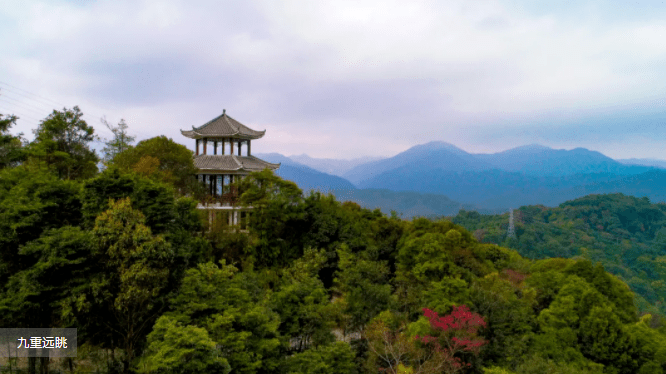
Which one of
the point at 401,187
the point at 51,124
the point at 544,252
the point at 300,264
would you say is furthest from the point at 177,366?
the point at 401,187

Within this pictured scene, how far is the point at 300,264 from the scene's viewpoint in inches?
553

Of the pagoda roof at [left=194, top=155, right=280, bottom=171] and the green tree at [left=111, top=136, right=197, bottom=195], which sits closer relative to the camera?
the green tree at [left=111, top=136, right=197, bottom=195]

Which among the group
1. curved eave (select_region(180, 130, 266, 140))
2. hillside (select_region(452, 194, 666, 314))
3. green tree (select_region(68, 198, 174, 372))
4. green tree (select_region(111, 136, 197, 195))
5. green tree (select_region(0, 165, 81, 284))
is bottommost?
hillside (select_region(452, 194, 666, 314))

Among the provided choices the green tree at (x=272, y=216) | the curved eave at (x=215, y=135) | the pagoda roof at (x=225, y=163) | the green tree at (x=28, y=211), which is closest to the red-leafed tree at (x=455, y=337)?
the green tree at (x=272, y=216)

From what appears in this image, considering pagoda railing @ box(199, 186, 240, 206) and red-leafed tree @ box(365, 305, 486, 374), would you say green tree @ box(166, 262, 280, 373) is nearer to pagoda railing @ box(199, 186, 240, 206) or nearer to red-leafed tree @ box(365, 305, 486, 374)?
red-leafed tree @ box(365, 305, 486, 374)

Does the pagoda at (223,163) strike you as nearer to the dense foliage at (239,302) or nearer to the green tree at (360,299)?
the dense foliage at (239,302)

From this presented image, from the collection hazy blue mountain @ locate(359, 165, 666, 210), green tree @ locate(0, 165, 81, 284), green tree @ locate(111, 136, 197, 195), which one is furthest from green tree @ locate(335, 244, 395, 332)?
hazy blue mountain @ locate(359, 165, 666, 210)

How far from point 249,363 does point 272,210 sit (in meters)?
8.45

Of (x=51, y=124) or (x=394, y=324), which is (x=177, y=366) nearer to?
(x=394, y=324)

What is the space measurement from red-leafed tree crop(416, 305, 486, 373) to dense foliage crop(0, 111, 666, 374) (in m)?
0.04

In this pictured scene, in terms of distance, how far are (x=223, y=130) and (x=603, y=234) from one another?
5878 cm

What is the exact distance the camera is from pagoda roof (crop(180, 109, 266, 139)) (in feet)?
61.6

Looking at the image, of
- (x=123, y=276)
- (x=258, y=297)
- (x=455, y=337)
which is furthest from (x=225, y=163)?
(x=455, y=337)

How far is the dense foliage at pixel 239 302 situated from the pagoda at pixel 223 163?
2.23 metres
